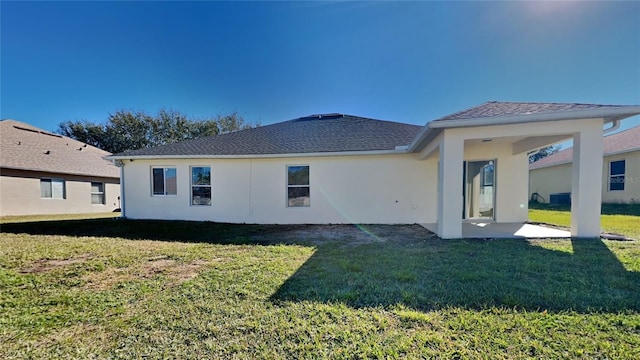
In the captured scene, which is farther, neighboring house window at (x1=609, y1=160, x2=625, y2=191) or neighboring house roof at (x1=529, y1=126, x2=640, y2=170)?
neighboring house window at (x1=609, y1=160, x2=625, y2=191)

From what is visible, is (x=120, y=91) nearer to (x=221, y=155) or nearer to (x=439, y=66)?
(x=221, y=155)

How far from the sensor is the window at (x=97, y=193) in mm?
15931

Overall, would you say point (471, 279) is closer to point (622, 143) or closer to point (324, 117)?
point (324, 117)

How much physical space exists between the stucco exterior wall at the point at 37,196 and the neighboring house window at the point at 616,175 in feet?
98.8

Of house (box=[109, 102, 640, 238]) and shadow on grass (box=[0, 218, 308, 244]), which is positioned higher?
house (box=[109, 102, 640, 238])

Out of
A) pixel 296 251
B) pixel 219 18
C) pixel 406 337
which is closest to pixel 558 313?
pixel 406 337

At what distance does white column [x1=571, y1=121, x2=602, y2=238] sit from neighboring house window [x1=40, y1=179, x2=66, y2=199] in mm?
21789

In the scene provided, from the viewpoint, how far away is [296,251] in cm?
511

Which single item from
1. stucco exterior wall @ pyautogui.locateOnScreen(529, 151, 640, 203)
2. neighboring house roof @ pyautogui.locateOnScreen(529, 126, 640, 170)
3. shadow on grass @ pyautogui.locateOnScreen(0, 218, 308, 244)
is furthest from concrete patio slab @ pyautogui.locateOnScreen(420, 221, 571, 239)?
neighboring house roof @ pyautogui.locateOnScreen(529, 126, 640, 170)

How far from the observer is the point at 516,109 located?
6059 millimetres

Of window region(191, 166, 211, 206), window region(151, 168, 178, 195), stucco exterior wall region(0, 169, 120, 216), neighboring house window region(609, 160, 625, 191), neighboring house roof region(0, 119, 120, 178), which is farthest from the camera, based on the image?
neighboring house window region(609, 160, 625, 191)

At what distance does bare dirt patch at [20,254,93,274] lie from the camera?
4.08 m

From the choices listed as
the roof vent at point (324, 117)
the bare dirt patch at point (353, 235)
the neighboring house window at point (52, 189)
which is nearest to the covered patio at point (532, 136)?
the bare dirt patch at point (353, 235)

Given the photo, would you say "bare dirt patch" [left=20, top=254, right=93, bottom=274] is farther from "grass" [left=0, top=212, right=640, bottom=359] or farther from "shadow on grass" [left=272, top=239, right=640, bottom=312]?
"shadow on grass" [left=272, top=239, right=640, bottom=312]
